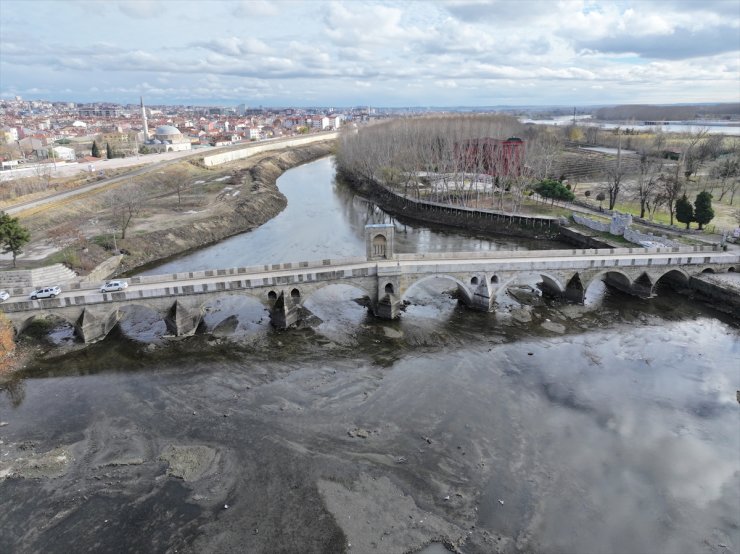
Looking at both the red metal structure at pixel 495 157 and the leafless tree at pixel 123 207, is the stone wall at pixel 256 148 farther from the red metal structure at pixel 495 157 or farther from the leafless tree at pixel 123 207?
the red metal structure at pixel 495 157

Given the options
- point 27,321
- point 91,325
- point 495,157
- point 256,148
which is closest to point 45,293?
point 27,321

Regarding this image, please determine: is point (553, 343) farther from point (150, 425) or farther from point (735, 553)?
point (150, 425)

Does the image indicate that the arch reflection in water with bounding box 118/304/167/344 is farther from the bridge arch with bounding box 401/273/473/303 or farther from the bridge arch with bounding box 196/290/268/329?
the bridge arch with bounding box 401/273/473/303

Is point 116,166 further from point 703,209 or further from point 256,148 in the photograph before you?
point 703,209

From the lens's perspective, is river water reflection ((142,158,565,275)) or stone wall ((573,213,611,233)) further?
stone wall ((573,213,611,233))

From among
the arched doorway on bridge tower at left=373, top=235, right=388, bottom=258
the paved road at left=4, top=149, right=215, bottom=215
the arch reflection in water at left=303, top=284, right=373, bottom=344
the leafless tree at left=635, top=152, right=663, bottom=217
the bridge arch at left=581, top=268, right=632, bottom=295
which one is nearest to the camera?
the arch reflection in water at left=303, top=284, right=373, bottom=344

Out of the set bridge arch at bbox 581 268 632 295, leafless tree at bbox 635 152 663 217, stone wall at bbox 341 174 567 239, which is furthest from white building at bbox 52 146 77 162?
leafless tree at bbox 635 152 663 217
